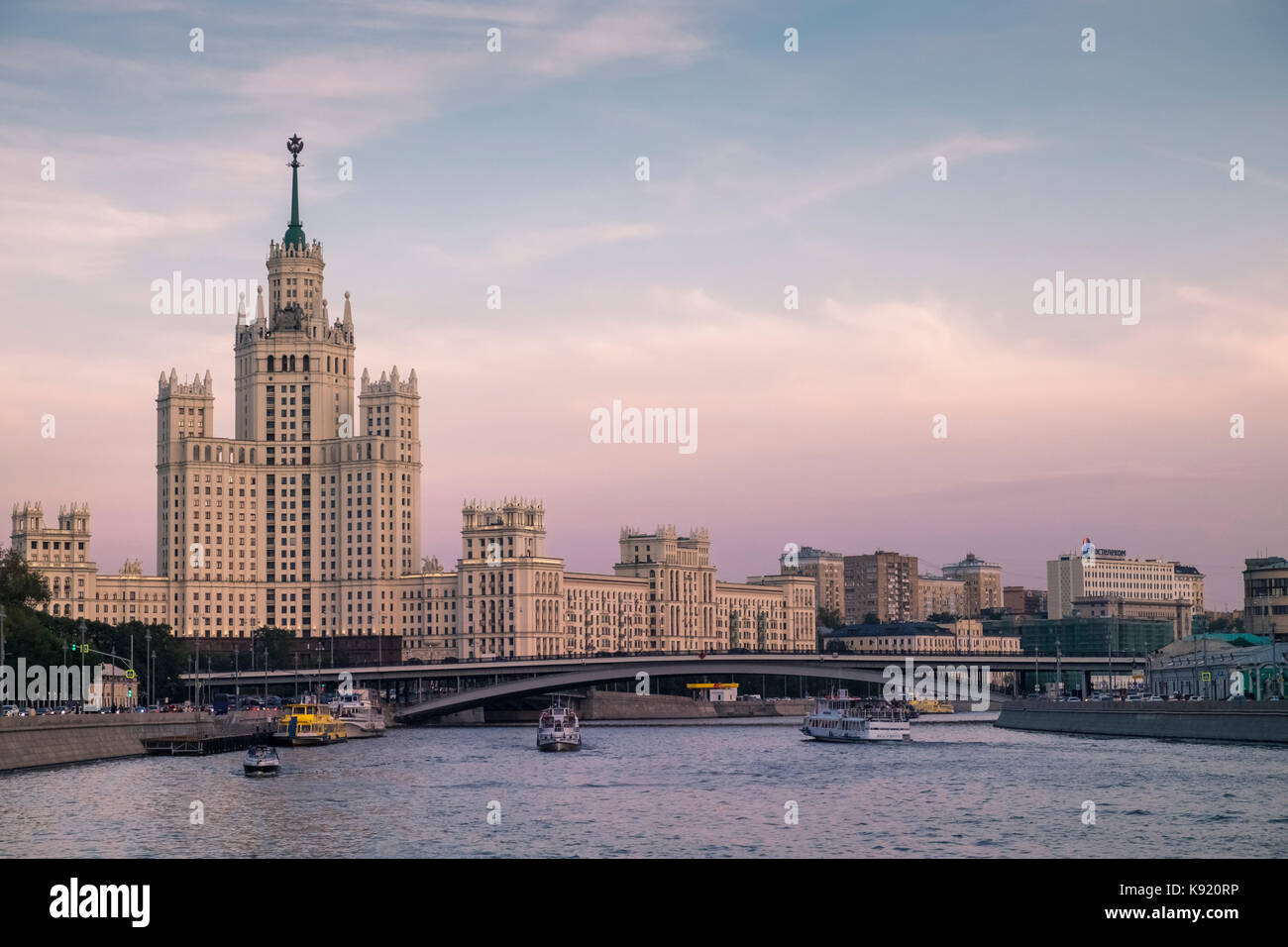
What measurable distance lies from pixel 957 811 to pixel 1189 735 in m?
56.7

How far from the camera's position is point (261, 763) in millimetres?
93062

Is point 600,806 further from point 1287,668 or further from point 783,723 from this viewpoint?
point 783,723

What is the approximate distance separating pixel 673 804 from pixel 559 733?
55.5 meters

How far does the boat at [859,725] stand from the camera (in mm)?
140125

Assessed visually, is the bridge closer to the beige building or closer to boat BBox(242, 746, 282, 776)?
the beige building

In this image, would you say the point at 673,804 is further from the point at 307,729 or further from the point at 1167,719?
the point at 307,729

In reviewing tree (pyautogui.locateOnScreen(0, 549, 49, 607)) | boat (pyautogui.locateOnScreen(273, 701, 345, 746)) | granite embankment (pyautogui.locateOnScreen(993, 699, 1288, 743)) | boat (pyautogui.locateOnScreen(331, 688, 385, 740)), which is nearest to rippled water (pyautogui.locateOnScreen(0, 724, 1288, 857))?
granite embankment (pyautogui.locateOnScreen(993, 699, 1288, 743))

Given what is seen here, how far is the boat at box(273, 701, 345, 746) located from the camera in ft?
437

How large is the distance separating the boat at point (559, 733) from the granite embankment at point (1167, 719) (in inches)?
1665

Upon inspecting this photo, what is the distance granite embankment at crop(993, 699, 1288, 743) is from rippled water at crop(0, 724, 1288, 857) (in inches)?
84.0

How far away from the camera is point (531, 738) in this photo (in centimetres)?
14875

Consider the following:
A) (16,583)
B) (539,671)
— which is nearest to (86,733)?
(16,583)
